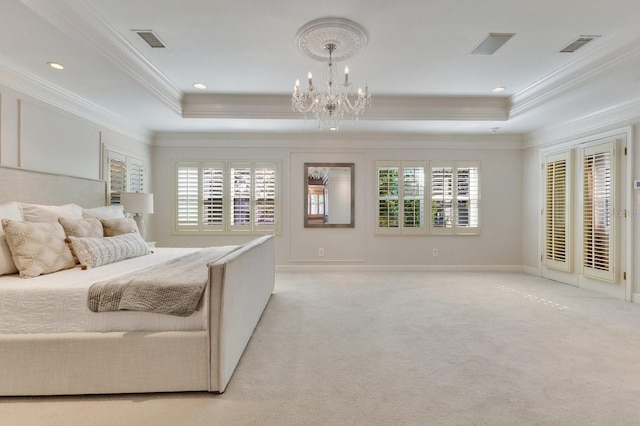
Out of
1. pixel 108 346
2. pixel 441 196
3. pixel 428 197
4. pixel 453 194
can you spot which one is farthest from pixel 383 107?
pixel 108 346

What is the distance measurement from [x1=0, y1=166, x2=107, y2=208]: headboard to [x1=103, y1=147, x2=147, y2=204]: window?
0.21 meters

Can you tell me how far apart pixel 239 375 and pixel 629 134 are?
528cm

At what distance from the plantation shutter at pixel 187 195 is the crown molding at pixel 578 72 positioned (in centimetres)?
523

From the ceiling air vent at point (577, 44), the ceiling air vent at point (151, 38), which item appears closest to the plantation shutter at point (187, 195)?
the ceiling air vent at point (151, 38)

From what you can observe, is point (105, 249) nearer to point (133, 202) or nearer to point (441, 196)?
point (133, 202)

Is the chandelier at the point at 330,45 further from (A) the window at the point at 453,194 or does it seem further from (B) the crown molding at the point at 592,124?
(B) the crown molding at the point at 592,124

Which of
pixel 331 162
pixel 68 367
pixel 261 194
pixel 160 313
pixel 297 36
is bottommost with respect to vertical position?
pixel 68 367

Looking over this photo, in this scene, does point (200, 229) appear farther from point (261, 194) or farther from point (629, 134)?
point (629, 134)

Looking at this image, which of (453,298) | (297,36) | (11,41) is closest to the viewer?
(11,41)

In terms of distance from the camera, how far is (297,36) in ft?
9.41

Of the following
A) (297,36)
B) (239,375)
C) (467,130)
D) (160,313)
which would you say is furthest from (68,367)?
(467,130)

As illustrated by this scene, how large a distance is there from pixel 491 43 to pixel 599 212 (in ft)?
10.1

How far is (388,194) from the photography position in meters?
5.73

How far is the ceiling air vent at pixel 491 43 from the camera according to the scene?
287cm
